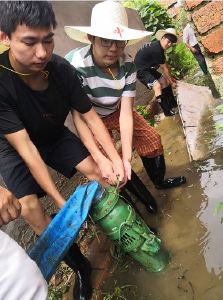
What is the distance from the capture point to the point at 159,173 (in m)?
2.66

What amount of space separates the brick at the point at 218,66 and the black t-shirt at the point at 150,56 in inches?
132

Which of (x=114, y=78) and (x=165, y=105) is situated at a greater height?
(x=114, y=78)

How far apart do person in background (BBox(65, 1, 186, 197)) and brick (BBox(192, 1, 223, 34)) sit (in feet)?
1.65

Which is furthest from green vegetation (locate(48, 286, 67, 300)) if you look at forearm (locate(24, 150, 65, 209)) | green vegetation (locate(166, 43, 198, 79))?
green vegetation (locate(166, 43, 198, 79))

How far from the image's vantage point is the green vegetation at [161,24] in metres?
6.67

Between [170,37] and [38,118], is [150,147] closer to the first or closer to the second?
[38,118]

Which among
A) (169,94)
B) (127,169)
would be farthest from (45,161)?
(169,94)

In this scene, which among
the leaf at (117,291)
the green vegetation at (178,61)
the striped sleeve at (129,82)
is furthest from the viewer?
the green vegetation at (178,61)

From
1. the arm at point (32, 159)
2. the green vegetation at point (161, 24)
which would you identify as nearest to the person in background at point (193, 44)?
the green vegetation at point (161, 24)

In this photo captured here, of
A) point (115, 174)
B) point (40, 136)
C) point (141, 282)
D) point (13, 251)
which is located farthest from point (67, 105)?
point (141, 282)

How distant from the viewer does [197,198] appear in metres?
2.43

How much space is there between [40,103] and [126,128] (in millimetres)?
853

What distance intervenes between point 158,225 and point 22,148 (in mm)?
1489

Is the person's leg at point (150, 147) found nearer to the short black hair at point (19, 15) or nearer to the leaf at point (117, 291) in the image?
the leaf at point (117, 291)
